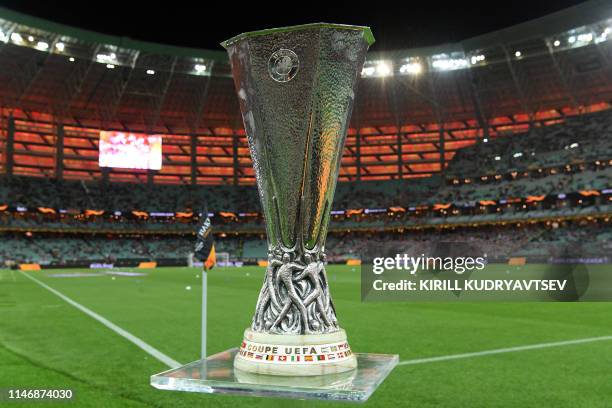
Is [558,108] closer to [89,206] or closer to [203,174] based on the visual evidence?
[203,174]

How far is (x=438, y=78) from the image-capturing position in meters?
65.4

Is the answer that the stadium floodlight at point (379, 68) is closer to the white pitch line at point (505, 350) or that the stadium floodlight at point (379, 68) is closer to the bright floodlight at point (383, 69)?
the bright floodlight at point (383, 69)

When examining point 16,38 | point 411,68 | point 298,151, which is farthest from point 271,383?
point 411,68

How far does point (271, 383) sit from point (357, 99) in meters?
67.3

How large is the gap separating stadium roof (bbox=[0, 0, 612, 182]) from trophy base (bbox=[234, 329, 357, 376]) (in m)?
54.3

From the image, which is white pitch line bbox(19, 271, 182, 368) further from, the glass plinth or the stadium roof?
the stadium roof

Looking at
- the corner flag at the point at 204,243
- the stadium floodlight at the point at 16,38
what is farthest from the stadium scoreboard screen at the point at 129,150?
the corner flag at the point at 204,243

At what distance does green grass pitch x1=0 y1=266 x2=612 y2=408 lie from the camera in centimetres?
575

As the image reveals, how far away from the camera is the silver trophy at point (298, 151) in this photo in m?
4.25

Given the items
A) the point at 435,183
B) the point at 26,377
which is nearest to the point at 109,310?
the point at 26,377

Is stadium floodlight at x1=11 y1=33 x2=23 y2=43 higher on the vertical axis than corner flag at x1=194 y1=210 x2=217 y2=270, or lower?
higher

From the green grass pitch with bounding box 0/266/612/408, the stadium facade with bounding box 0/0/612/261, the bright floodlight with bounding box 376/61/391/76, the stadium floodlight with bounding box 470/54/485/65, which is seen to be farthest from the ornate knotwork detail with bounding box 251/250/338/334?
the stadium floodlight with bounding box 470/54/485/65

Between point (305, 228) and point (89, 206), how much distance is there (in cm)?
7170

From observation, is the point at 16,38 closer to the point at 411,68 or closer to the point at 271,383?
the point at 411,68
